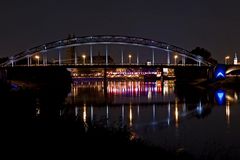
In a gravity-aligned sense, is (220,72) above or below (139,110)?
above

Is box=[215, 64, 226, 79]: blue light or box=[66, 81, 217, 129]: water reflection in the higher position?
box=[215, 64, 226, 79]: blue light

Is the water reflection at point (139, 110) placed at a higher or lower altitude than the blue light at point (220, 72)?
lower

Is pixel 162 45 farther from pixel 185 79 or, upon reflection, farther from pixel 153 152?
pixel 153 152

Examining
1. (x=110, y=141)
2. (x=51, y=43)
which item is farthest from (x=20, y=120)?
(x=51, y=43)

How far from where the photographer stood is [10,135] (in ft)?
41.6

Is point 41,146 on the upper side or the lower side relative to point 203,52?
lower

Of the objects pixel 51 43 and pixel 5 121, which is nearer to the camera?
pixel 5 121

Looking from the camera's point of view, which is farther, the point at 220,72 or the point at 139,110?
the point at 220,72

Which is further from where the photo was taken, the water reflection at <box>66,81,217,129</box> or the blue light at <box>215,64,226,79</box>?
the blue light at <box>215,64,226,79</box>

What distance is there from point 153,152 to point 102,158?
2.48m

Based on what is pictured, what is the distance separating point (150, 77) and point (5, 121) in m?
155

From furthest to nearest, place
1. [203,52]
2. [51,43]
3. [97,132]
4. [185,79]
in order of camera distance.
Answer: [203,52] → [185,79] → [51,43] → [97,132]

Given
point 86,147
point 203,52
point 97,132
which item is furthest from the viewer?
point 203,52

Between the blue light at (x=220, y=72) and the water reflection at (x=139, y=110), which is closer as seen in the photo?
the water reflection at (x=139, y=110)
